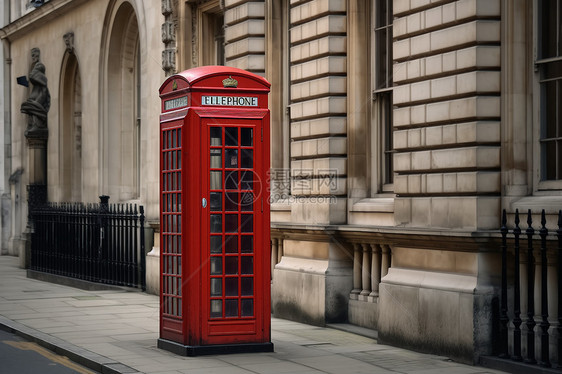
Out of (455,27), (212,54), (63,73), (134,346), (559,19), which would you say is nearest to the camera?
(559,19)

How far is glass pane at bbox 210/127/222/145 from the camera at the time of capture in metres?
10.8

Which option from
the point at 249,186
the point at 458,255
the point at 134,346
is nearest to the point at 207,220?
the point at 249,186

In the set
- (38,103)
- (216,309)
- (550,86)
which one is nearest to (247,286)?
(216,309)

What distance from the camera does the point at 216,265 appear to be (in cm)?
1081

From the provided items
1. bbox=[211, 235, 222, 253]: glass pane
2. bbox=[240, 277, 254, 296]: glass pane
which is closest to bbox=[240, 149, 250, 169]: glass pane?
bbox=[211, 235, 222, 253]: glass pane

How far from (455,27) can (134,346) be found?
16.7 feet

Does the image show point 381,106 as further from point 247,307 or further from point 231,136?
point 247,307

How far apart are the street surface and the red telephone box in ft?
3.95

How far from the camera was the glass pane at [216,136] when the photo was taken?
10.8 meters

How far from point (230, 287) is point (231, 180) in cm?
116

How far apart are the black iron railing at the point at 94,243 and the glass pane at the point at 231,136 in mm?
7781

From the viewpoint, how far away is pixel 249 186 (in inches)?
427

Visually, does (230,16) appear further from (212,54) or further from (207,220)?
(207,220)

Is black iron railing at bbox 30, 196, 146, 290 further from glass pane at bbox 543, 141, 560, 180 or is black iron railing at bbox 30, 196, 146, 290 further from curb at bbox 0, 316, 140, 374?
glass pane at bbox 543, 141, 560, 180
